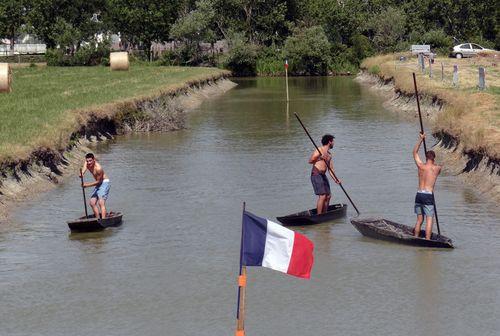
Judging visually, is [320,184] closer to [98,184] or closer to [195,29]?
[98,184]

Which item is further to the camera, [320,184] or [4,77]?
[4,77]

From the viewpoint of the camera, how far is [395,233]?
2305 centimetres

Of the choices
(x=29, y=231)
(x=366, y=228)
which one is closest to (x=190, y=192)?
(x=29, y=231)

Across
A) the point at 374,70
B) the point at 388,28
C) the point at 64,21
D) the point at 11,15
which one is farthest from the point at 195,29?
the point at 374,70

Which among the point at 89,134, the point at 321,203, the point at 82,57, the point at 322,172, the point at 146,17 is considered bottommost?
the point at 89,134

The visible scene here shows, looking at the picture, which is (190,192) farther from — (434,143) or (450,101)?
(450,101)

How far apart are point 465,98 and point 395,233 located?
23873 mm

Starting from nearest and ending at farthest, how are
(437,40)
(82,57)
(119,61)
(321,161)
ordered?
(321,161), (119,61), (437,40), (82,57)

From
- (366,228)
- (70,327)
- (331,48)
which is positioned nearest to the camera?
(70,327)

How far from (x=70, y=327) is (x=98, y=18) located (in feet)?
415

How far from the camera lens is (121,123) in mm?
48062

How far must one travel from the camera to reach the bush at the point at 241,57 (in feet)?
347

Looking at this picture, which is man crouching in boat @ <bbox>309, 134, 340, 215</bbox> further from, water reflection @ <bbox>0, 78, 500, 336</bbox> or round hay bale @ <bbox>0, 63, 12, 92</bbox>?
round hay bale @ <bbox>0, 63, 12, 92</bbox>

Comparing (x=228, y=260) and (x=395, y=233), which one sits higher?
(x=395, y=233)
